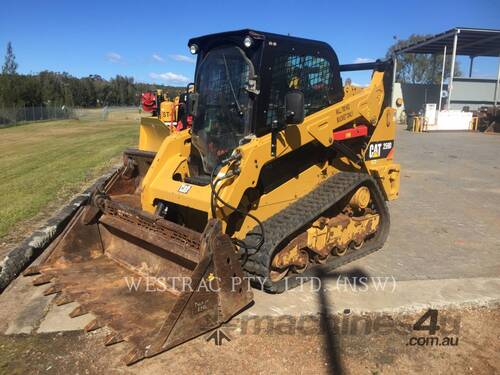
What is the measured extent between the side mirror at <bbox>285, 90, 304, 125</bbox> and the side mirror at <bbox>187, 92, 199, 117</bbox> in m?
1.44

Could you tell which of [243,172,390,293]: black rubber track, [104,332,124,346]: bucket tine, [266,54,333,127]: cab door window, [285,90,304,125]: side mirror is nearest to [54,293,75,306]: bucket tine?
[104,332,124,346]: bucket tine

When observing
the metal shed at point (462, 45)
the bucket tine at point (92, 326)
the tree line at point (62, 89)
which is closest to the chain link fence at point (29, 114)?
the tree line at point (62, 89)

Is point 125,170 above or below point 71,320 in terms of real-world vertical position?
above

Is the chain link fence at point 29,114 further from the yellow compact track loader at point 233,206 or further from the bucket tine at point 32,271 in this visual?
the yellow compact track loader at point 233,206

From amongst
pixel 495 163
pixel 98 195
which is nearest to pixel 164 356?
pixel 98 195

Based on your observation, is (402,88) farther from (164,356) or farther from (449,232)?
(164,356)

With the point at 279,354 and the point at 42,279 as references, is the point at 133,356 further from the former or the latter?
the point at 42,279

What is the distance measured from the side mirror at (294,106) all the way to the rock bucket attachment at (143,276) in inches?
48.9

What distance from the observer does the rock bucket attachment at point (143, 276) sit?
364 cm

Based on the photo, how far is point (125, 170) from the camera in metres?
6.14

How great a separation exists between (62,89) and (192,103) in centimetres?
6370

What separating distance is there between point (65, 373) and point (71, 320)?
747 mm

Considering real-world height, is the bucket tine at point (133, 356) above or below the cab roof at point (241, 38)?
below

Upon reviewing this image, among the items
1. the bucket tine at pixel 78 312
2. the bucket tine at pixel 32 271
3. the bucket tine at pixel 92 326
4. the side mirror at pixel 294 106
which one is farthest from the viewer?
the bucket tine at pixel 32 271
